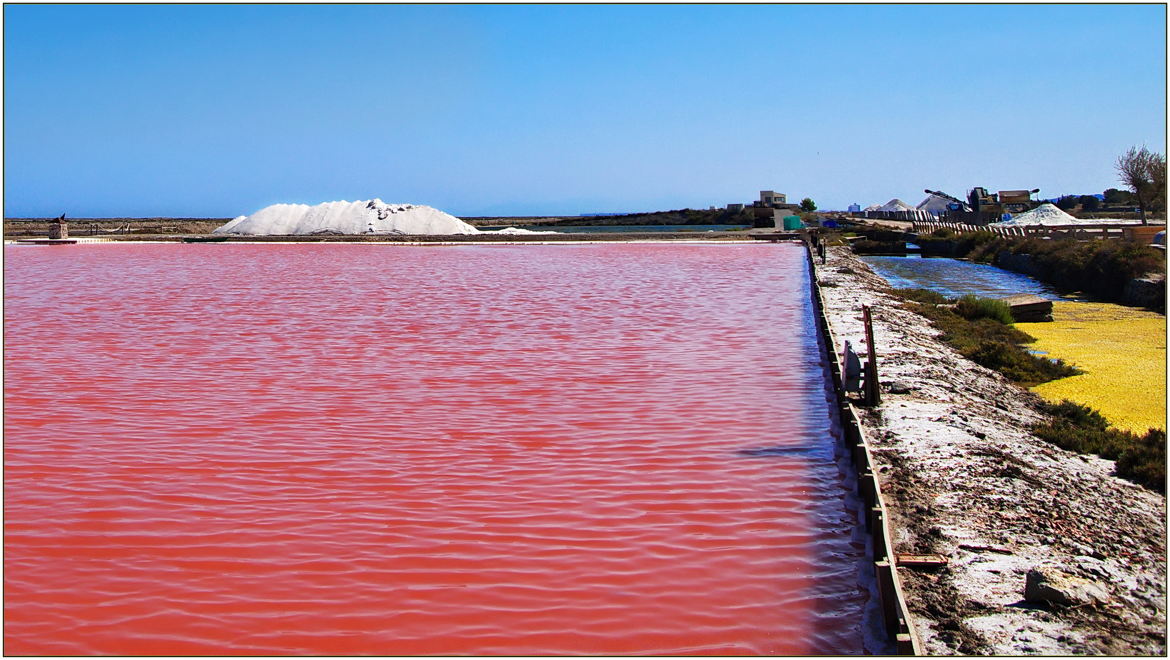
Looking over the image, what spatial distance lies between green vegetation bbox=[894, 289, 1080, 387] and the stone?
7029 mm

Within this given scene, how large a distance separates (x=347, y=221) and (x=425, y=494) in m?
59.0

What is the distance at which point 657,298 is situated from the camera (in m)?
22.1

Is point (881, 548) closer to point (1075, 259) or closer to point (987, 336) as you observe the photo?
point (987, 336)

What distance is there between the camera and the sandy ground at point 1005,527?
4906mm

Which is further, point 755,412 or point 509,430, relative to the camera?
point 755,412

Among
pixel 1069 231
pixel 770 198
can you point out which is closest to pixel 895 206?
pixel 770 198

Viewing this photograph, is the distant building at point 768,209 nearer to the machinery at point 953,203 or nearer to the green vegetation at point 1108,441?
the machinery at point 953,203

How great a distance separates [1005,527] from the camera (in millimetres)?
6285

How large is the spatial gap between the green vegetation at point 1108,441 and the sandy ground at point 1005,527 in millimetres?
152

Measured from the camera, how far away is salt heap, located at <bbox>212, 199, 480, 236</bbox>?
63.2 meters

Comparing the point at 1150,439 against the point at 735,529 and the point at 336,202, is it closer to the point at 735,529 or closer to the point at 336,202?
the point at 735,529

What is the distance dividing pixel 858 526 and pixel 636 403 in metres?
4.09

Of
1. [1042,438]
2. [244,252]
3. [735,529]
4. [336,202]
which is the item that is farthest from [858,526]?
[336,202]

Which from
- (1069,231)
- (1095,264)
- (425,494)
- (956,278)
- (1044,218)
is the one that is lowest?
(425,494)
